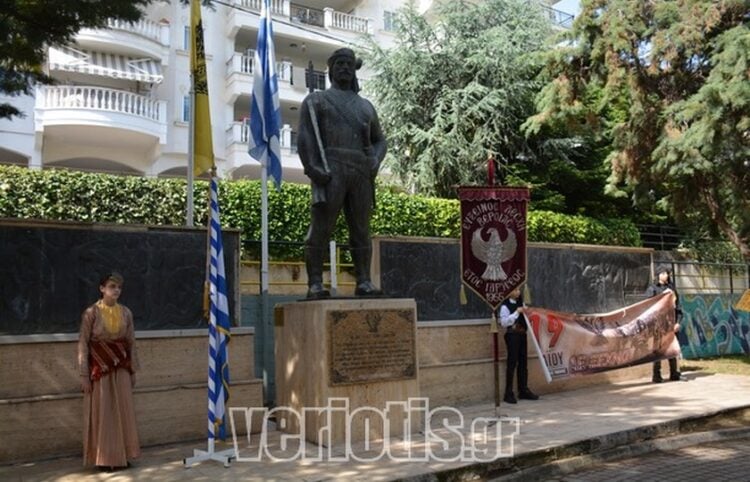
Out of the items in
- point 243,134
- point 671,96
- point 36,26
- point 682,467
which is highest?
point 243,134

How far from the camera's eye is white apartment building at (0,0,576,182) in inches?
677

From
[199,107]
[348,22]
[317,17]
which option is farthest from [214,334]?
[317,17]

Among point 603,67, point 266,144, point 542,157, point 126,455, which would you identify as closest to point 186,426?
point 126,455

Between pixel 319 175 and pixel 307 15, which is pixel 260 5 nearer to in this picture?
pixel 307 15

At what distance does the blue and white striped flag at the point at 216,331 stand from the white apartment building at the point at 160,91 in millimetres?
11068

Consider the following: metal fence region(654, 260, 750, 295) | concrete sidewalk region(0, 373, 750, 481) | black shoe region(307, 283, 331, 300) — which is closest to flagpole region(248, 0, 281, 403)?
black shoe region(307, 283, 331, 300)

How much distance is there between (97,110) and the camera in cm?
1727

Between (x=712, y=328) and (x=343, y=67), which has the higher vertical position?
(x=343, y=67)

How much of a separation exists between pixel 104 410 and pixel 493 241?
465 cm

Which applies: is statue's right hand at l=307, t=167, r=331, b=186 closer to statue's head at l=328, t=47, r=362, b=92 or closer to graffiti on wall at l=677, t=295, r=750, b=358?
statue's head at l=328, t=47, r=362, b=92

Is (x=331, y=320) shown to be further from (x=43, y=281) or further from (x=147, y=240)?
(x=43, y=281)

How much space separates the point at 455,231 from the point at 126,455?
356 inches

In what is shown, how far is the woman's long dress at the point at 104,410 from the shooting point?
5.47 m

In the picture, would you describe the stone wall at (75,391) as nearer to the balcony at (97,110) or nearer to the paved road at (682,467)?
the paved road at (682,467)
